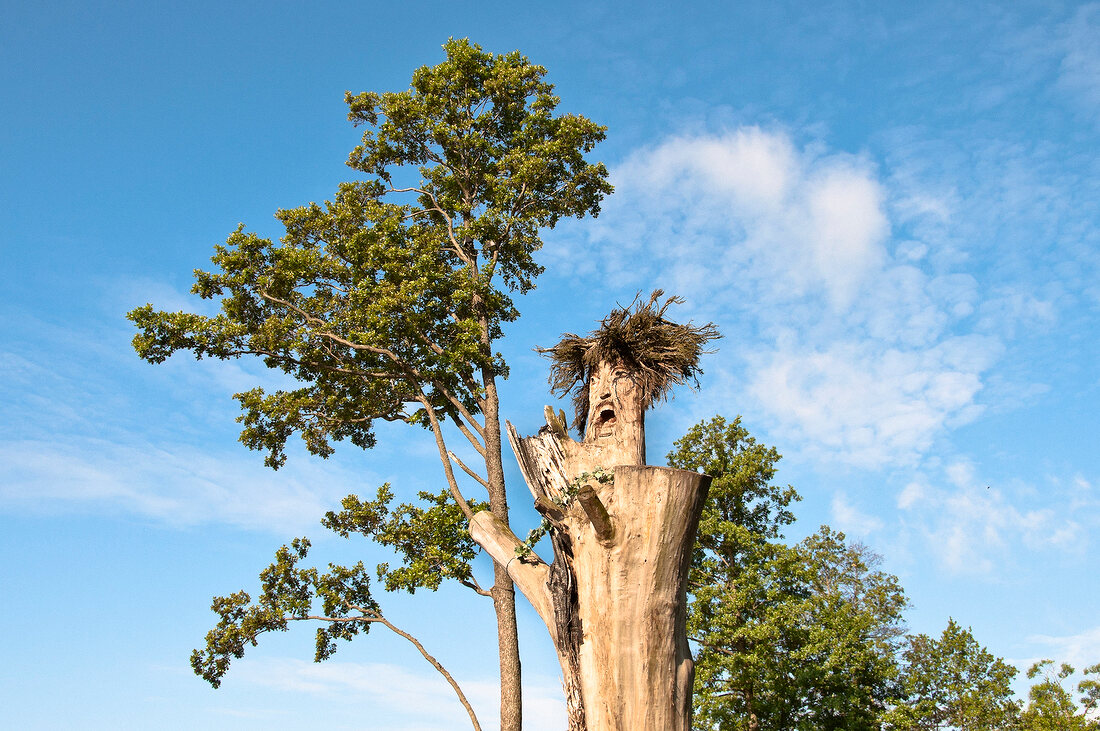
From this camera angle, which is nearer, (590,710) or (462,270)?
(590,710)

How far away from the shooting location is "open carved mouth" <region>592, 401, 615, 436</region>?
7410mm

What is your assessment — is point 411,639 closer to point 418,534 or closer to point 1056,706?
point 418,534

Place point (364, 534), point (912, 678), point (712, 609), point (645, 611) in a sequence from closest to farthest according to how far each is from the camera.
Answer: point (645, 611) → point (364, 534) → point (712, 609) → point (912, 678)

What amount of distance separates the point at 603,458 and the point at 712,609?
15735 mm

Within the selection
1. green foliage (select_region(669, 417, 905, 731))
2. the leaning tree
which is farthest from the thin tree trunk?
green foliage (select_region(669, 417, 905, 731))

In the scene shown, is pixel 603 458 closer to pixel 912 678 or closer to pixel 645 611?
pixel 645 611

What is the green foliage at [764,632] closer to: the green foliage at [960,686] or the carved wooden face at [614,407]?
the green foliage at [960,686]

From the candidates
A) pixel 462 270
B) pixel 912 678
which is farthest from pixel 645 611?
pixel 912 678

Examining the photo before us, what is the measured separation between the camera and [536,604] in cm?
727

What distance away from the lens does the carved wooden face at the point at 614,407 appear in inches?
286

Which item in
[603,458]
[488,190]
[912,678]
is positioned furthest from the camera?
[912,678]

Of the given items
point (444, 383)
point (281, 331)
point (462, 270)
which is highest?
point (462, 270)

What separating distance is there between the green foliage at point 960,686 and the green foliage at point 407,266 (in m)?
20.1

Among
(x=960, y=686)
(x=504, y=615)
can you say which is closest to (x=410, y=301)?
(x=504, y=615)
